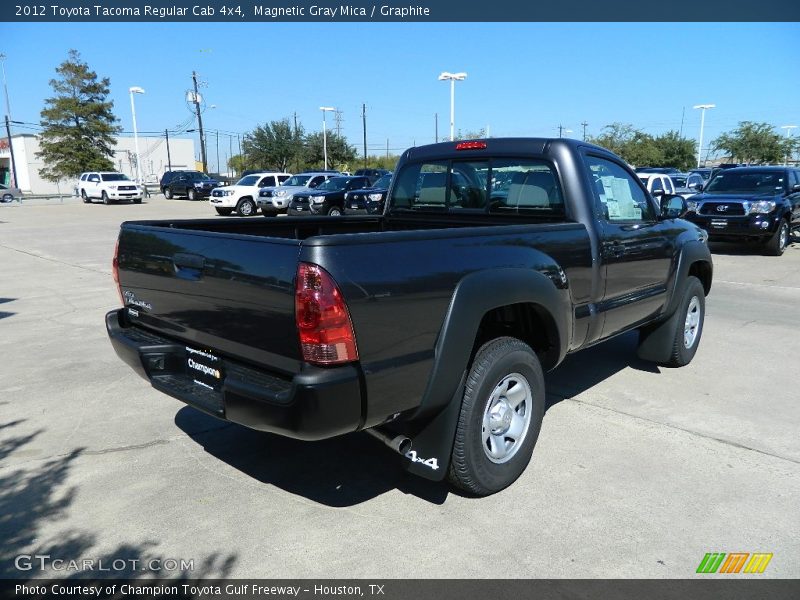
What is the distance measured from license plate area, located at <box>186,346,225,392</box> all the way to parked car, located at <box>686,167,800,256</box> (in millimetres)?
13266

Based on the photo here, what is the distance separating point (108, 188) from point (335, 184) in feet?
67.9

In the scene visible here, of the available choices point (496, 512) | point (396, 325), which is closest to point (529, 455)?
point (496, 512)

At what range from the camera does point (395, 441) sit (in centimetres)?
308

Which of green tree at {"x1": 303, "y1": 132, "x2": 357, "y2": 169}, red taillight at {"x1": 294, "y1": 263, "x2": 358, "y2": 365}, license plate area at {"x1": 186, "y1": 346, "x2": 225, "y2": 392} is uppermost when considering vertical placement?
green tree at {"x1": 303, "y1": 132, "x2": 357, "y2": 169}

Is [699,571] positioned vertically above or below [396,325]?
below

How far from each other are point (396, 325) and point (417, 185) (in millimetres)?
2525

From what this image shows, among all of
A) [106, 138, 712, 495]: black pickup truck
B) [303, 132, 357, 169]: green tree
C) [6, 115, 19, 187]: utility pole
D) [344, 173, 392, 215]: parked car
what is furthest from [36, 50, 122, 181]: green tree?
[106, 138, 712, 495]: black pickup truck

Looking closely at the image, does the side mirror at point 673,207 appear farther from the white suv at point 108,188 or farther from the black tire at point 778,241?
the white suv at point 108,188

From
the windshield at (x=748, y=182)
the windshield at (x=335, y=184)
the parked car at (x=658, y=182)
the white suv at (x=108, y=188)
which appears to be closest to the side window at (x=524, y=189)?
the windshield at (x=748, y=182)

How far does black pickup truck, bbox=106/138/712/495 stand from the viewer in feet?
8.52

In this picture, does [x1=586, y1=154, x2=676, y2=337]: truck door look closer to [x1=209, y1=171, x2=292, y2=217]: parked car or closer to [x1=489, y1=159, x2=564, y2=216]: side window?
[x1=489, y1=159, x2=564, y2=216]: side window

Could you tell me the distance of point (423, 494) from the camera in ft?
11.4

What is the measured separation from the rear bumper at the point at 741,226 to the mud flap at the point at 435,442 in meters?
12.7

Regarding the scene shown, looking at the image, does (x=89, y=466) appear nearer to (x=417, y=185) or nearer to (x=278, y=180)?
(x=417, y=185)
